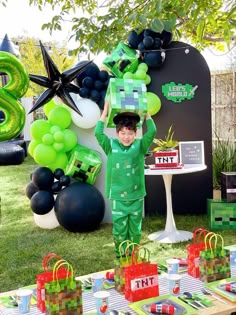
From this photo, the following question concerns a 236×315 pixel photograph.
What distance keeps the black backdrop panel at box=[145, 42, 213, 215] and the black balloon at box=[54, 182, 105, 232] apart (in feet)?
3.35

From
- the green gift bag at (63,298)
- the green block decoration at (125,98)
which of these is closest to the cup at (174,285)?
the green gift bag at (63,298)

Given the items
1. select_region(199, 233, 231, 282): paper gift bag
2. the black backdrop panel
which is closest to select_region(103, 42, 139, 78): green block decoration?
the black backdrop panel

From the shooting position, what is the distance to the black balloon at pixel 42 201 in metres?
5.13

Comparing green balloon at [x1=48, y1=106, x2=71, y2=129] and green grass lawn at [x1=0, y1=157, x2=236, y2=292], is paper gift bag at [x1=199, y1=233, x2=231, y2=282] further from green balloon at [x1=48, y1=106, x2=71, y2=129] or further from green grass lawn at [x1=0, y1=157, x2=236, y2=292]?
green balloon at [x1=48, y1=106, x2=71, y2=129]

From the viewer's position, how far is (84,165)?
500 centimetres

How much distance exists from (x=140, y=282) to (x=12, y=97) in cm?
142

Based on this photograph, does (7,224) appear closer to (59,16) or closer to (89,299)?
(59,16)

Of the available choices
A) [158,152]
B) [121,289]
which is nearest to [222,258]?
[121,289]

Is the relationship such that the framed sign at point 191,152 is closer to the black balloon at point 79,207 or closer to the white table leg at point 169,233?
the white table leg at point 169,233

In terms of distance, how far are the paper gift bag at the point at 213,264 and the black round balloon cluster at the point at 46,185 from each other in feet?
9.81

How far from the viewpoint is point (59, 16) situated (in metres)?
4.83

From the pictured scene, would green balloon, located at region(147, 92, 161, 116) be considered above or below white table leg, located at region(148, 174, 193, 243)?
above

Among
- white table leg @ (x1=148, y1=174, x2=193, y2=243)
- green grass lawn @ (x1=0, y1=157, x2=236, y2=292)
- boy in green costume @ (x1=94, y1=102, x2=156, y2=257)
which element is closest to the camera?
boy in green costume @ (x1=94, y1=102, x2=156, y2=257)

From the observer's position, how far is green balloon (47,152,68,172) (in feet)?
16.8
